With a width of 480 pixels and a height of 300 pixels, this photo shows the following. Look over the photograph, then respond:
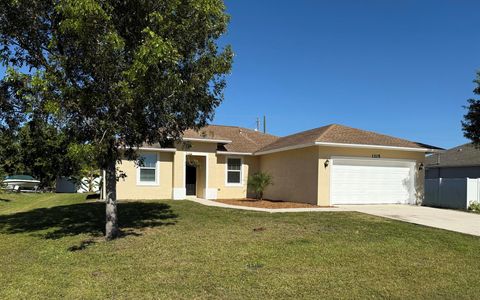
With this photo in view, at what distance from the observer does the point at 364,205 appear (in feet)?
64.3

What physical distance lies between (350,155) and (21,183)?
26066 mm

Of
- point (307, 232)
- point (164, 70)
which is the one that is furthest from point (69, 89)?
point (307, 232)

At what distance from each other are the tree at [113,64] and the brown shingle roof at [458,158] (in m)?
26.2

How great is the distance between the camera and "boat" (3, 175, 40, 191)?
32656 mm

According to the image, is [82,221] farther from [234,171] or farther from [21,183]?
[21,183]

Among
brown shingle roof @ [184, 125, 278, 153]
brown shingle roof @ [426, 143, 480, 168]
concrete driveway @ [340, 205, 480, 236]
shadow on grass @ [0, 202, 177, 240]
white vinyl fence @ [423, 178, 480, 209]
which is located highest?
brown shingle roof @ [184, 125, 278, 153]

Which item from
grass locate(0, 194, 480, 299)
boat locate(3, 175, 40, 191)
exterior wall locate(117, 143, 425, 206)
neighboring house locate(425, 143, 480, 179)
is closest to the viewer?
grass locate(0, 194, 480, 299)

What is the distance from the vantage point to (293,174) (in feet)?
70.6

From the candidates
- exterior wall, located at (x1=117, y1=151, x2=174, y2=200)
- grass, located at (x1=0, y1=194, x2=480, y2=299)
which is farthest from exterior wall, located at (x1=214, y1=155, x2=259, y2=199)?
grass, located at (x1=0, y1=194, x2=480, y2=299)

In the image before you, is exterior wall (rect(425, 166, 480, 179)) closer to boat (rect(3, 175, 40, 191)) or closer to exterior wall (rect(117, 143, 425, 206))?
exterior wall (rect(117, 143, 425, 206))

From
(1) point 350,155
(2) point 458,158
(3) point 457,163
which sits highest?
(2) point 458,158

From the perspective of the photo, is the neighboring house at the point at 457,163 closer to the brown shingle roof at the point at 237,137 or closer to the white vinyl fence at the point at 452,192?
the white vinyl fence at the point at 452,192

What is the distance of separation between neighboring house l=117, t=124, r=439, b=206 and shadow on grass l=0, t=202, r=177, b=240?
348 cm

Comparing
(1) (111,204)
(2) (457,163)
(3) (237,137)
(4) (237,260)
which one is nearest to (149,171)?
(3) (237,137)
